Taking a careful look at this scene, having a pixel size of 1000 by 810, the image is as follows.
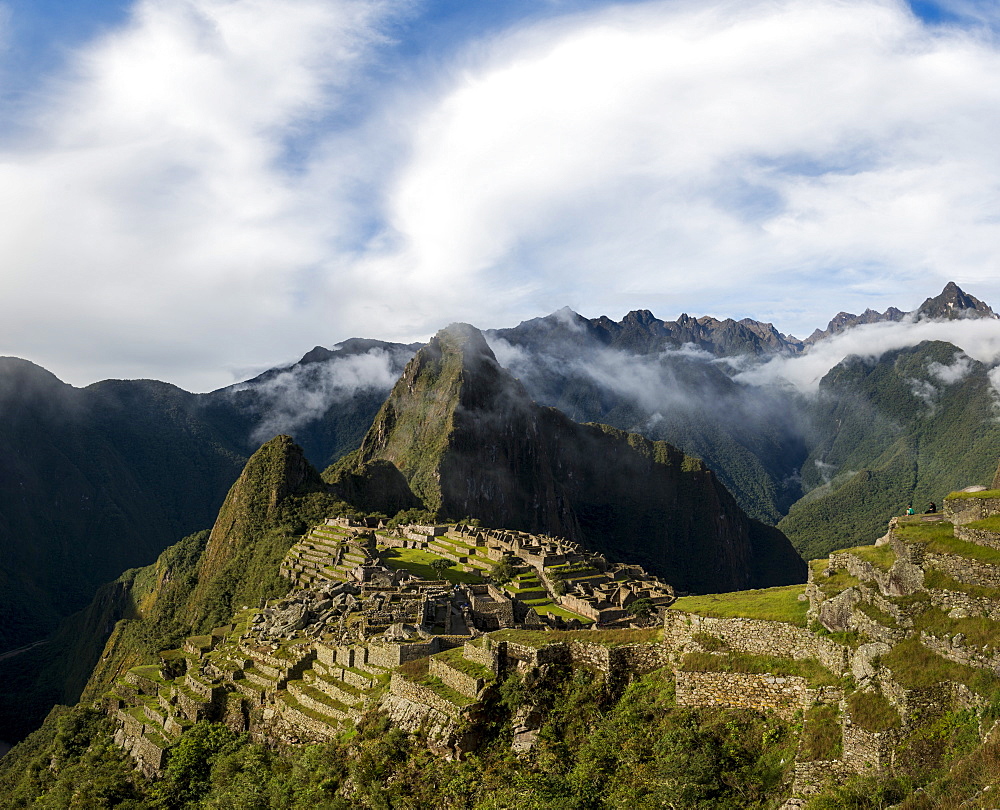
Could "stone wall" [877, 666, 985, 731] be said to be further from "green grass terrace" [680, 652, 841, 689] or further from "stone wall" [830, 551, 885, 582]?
"stone wall" [830, 551, 885, 582]

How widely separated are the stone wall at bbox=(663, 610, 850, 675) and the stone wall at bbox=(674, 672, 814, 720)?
2.17 ft

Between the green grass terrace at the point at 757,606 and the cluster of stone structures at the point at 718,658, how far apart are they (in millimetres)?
94

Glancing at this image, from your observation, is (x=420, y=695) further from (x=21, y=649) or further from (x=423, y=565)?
(x=21, y=649)

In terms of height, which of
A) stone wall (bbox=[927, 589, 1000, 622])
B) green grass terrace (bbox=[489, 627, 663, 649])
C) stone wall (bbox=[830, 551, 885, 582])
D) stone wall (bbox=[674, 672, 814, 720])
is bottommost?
stone wall (bbox=[674, 672, 814, 720])

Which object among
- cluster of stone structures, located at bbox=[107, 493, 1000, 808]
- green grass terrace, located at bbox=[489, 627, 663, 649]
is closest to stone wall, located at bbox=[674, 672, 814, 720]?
cluster of stone structures, located at bbox=[107, 493, 1000, 808]

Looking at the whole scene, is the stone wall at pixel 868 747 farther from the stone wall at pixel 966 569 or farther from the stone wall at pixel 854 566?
the stone wall at pixel 854 566

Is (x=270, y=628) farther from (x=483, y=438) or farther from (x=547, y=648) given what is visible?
(x=483, y=438)

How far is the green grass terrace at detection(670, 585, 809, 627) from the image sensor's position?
16.6 meters

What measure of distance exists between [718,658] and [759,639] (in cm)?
101

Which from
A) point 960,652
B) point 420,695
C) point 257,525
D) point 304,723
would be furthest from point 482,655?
point 257,525

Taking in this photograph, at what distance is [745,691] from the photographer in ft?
52.0

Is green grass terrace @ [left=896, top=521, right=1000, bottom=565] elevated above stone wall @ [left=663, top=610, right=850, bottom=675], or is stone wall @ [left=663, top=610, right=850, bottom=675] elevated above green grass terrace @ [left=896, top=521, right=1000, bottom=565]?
green grass terrace @ [left=896, top=521, right=1000, bottom=565]

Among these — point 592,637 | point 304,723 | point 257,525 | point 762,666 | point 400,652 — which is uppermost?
point 257,525

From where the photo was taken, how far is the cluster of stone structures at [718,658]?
1361 centimetres
